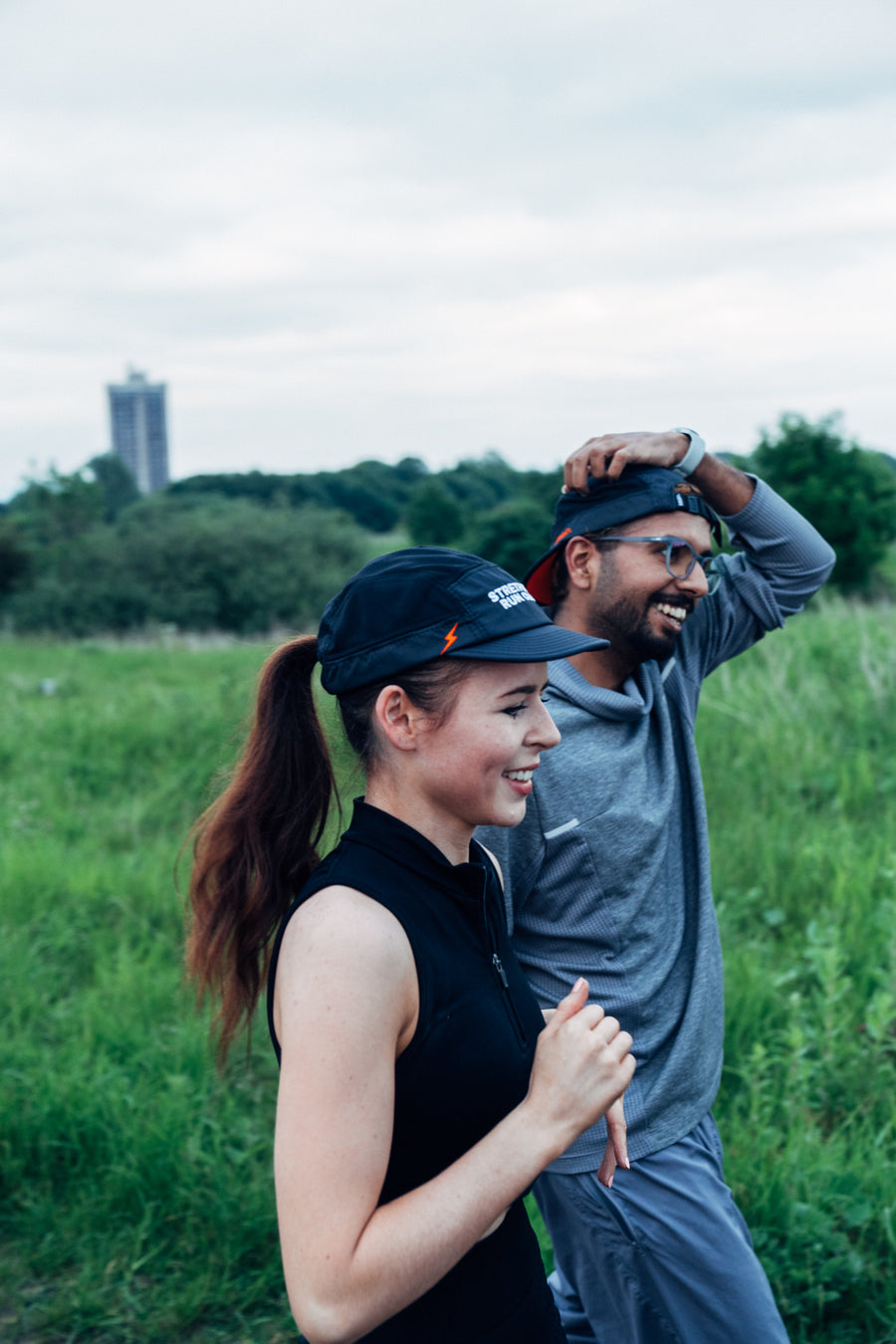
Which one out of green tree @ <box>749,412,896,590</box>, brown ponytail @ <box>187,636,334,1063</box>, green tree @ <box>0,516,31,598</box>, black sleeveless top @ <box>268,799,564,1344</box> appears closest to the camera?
black sleeveless top @ <box>268,799,564,1344</box>

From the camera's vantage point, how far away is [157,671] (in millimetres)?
14375

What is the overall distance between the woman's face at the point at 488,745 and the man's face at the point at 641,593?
2.51ft

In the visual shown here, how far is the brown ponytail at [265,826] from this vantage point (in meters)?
1.90

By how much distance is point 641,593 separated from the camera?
7.68 feet

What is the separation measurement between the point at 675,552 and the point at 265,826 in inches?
42.5

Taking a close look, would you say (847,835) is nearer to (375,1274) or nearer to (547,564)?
(547,564)

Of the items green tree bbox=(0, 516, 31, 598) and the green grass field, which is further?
green tree bbox=(0, 516, 31, 598)

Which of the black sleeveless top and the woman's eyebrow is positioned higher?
the woman's eyebrow

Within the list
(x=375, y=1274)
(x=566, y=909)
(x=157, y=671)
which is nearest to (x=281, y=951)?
(x=375, y=1274)

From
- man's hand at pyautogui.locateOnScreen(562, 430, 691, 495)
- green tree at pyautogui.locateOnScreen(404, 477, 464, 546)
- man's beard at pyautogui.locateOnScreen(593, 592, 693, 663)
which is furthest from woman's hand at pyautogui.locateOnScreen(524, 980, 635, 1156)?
green tree at pyautogui.locateOnScreen(404, 477, 464, 546)

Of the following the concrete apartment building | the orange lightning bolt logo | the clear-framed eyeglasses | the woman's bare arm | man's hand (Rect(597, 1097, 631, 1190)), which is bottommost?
man's hand (Rect(597, 1097, 631, 1190))

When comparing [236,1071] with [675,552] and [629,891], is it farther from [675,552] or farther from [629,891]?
[675,552]

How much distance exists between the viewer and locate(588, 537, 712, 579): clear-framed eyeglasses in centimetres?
234

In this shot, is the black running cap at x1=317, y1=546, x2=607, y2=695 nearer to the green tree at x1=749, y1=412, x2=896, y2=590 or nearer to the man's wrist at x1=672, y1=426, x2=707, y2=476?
the man's wrist at x1=672, y1=426, x2=707, y2=476
